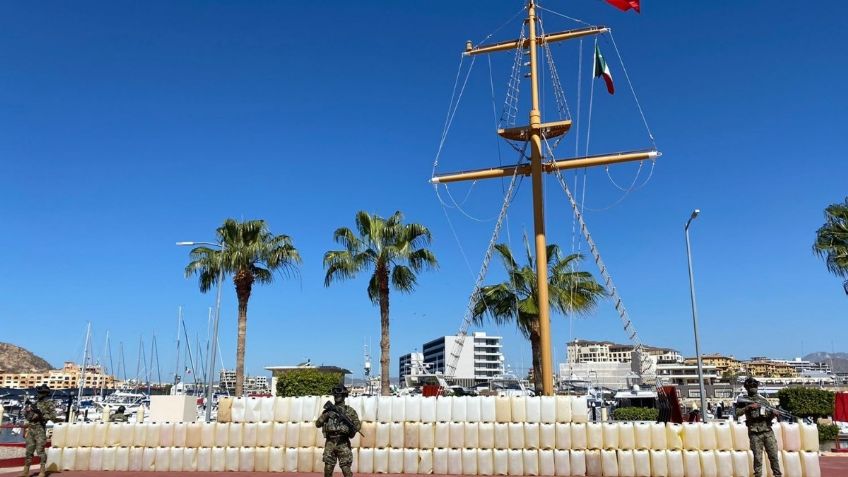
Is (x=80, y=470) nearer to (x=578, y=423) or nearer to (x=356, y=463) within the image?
(x=356, y=463)

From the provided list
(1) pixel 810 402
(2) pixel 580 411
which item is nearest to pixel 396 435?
(2) pixel 580 411

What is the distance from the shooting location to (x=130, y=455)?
14273 mm

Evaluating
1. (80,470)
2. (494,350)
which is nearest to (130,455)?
(80,470)

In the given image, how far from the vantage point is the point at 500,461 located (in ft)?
43.3

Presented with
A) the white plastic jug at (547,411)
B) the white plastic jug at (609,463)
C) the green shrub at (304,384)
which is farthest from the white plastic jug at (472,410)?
the green shrub at (304,384)

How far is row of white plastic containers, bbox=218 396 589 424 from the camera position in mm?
13281

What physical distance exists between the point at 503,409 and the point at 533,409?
0.63m

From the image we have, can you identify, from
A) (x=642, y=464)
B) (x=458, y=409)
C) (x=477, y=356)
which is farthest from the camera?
(x=477, y=356)

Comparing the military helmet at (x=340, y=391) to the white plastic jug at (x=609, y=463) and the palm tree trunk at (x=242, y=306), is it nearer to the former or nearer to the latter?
the white plastic jug at (x=609, y=463)

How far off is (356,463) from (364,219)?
14.9 meters

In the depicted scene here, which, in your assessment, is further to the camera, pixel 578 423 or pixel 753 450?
pixel 578 423

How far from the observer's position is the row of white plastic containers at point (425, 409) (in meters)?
13.3

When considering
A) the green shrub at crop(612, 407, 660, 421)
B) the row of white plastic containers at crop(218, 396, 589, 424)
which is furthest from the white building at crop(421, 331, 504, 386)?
the row of white plastic containers at crop(218, 396, 589, 424)

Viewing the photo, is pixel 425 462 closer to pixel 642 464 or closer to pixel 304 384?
pixel 642 464
